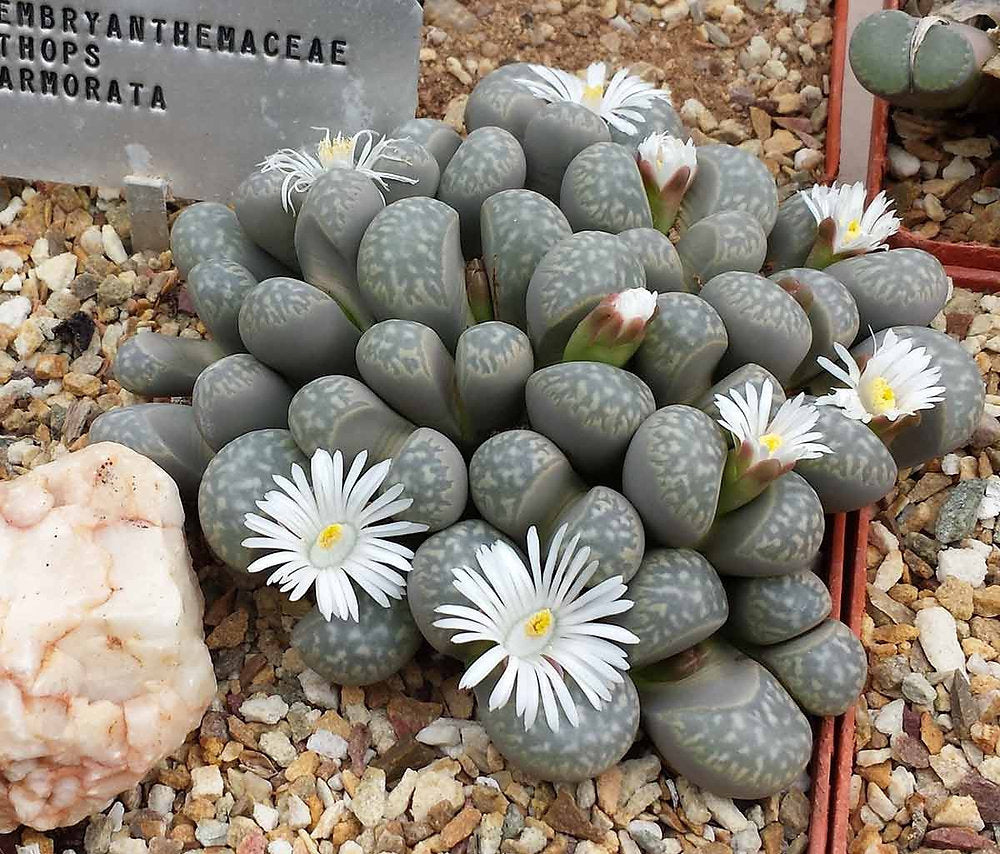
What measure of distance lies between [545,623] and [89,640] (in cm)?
47

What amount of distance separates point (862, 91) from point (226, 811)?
1.66 meters

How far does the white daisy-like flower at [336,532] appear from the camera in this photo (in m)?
1.16

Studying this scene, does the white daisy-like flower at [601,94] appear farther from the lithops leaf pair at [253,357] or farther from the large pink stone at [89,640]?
the large pink stone at [89,640]

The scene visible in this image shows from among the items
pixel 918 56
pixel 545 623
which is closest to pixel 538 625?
pixel 545 623

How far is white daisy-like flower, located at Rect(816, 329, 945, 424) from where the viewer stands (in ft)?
4.32

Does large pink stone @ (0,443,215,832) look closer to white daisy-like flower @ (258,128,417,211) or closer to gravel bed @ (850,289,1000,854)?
white daisy-like flower @ (258,128,417,211)

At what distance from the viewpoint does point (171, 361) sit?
1.46 m

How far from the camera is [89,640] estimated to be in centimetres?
112

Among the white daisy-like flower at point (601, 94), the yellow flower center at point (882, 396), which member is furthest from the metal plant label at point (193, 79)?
the yellow flower center at point (882, 396)

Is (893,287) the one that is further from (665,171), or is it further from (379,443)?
(379,443)

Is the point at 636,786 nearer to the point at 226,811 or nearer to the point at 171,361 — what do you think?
the point at 226,811

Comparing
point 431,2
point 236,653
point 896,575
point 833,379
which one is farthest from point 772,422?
point 431,2

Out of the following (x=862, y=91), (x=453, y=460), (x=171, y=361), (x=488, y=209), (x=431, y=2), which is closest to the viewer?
(x=453, y=460)

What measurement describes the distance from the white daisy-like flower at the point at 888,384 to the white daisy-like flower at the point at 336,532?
54 centimetres
